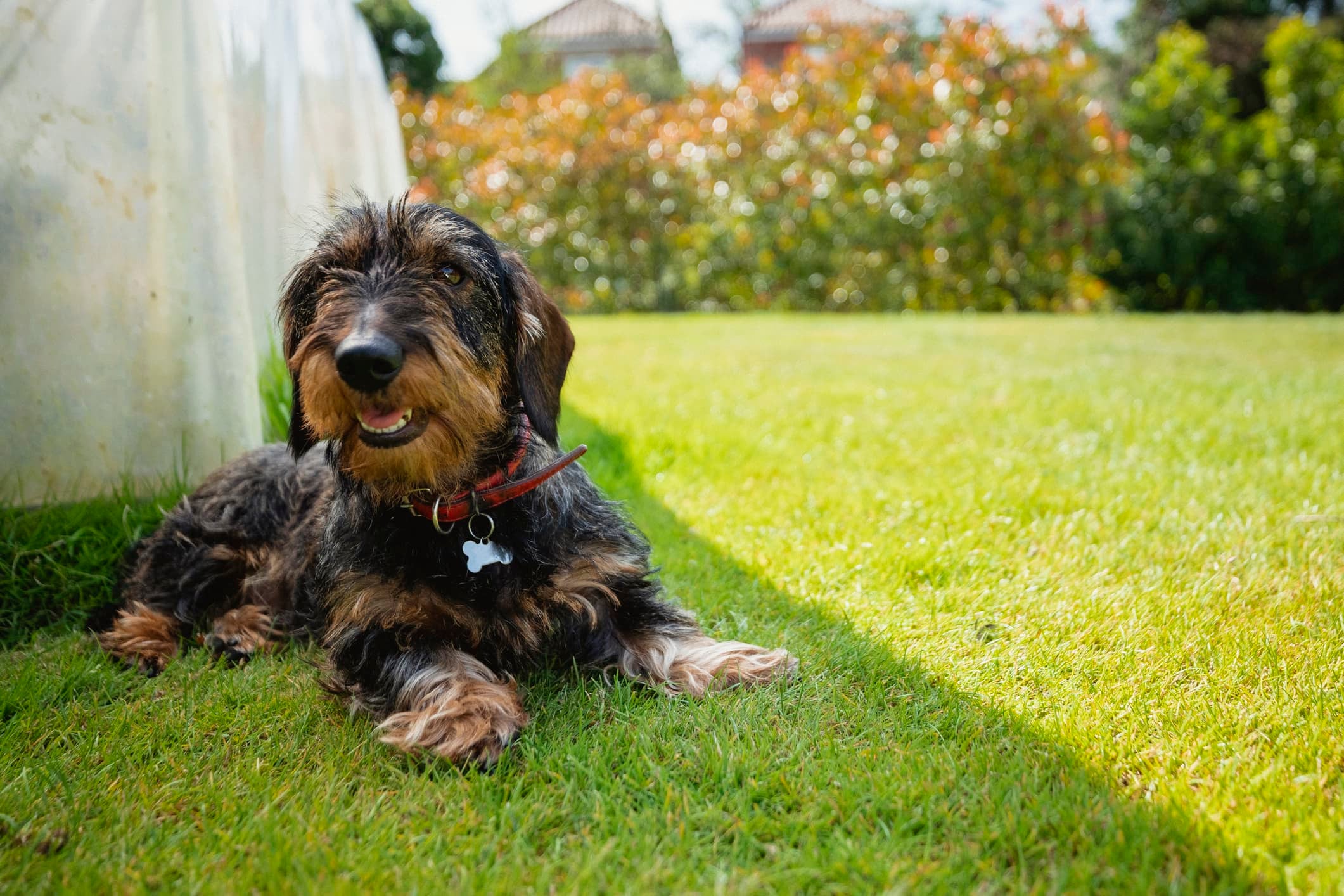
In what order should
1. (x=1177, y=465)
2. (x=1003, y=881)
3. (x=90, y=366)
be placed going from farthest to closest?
(x=1177, y=465) → (x=90, y=366) → (x=1003, y=881)

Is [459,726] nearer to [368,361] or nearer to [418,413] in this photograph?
[418,413]

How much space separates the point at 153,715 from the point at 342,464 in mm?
929

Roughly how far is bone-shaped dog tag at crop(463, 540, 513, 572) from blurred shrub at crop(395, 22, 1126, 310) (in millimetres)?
12598

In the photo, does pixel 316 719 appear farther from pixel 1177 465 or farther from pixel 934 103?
pixel 934 103

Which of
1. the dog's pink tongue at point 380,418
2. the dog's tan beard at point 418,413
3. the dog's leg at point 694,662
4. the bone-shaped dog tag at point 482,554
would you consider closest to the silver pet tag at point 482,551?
the bone-shaped dog tag at point 482,554

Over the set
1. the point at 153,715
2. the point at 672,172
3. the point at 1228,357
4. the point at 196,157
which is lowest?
the point at 153,715

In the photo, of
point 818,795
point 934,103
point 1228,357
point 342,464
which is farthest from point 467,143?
point 818,795

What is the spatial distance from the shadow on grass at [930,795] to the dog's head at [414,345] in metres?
0.83

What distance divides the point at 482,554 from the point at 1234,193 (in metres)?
16.4

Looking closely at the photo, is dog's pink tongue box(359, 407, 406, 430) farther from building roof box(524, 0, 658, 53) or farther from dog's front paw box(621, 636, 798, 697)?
building roof box(524, 0, 658, 53)

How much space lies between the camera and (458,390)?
2457 mm

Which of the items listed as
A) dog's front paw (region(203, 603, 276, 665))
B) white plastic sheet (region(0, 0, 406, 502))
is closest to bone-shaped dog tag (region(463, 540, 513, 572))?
dog's front paw (region(203, 603, 276, 665))

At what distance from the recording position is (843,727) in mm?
2418

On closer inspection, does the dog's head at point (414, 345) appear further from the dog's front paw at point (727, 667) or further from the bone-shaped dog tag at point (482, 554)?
the dog's front paw at point (727, 667)
